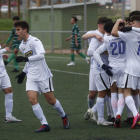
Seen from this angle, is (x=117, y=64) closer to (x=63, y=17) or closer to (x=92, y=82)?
(x=92, y=82)

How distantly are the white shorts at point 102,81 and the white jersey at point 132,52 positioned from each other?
0.47 metres

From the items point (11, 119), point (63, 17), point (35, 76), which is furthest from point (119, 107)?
point (63, 17)

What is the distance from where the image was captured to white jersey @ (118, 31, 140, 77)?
593 centimetres

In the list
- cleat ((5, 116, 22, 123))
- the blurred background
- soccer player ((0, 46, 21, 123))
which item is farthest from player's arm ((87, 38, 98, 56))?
the blurred background

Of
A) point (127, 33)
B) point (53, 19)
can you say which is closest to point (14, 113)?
point (127, 33)

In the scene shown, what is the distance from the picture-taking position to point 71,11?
23.6 m

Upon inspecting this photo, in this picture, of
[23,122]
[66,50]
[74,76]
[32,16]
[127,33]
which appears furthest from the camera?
[32,16]

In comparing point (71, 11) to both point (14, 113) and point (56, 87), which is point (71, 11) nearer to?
point (56, 87)

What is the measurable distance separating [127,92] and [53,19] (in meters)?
18.4

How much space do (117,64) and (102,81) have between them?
1.40ft

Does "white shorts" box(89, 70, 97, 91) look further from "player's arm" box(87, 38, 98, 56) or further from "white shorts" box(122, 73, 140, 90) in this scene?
"white shorts" box(122, 73, 140, 90)

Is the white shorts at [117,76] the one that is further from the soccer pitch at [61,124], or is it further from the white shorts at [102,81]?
the soccer pitch at [61,124]

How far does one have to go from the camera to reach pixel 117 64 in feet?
20.2

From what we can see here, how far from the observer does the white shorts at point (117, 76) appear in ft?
20.2
